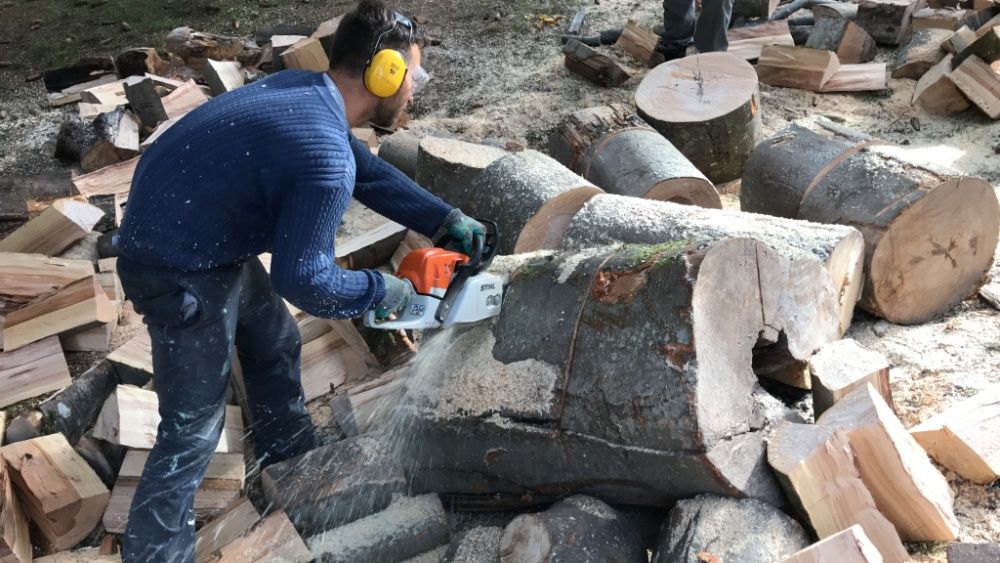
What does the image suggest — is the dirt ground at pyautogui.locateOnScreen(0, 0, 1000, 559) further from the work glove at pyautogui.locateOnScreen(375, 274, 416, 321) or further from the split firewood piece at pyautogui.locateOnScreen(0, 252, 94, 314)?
the work glove at pyautogui.locateOnScreen(375, 274, 416, 321)

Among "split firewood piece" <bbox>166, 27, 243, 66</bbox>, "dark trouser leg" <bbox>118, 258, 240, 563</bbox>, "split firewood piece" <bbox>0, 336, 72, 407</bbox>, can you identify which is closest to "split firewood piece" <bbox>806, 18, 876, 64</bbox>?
"split firewood piece" <bbox>166, 27, 243, 66</bbox>

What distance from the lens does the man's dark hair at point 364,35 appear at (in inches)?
95.9

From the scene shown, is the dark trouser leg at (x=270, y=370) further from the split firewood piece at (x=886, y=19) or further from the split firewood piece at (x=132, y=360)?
the split firewood piece at (x=886, y=19)

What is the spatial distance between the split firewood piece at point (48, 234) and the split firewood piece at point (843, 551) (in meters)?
3.95

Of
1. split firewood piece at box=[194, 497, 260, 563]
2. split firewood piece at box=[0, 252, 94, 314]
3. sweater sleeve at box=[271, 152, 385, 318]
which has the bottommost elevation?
split firewood piece at box=[194, 497, 260, 563]

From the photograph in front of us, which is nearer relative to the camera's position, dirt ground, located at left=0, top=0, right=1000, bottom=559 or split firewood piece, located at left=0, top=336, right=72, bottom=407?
dirt ground, located at left=0, top=0, right=1000, bottom=559

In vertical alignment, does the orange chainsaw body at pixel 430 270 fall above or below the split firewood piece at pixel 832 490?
above

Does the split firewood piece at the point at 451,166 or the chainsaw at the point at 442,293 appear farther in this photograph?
the split firewood piece at the point at 451,166

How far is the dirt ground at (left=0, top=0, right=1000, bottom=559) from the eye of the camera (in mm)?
3094

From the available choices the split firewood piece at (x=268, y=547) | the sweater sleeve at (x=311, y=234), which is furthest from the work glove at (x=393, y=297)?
the split firewood piece at (x=268, y=547)

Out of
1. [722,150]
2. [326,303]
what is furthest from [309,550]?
[722,150]

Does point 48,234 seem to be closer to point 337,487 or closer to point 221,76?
point 221,76

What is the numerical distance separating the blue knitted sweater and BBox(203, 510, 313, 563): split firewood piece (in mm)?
830

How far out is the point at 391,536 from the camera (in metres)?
2.78
